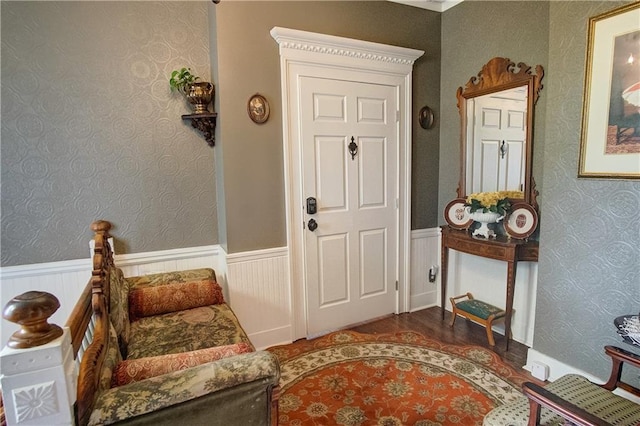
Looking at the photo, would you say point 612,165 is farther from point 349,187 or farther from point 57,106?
point 57,106

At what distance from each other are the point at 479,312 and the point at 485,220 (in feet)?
2.48

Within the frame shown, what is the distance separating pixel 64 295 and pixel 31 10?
6.17 ft

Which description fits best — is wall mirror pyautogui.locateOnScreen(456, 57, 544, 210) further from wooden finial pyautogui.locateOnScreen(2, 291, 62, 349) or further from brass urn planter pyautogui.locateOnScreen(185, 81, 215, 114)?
wooden finial pyautogui.locateOnScreen(2, 291, 62, 349)

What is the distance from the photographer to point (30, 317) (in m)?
0.82

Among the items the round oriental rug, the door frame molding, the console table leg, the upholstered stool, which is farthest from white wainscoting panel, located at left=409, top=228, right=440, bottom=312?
the console table leg

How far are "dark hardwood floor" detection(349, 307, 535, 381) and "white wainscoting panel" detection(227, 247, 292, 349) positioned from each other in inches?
27.7

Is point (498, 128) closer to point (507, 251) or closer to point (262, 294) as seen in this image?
point (507, 251)

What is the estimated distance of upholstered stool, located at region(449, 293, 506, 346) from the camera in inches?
107

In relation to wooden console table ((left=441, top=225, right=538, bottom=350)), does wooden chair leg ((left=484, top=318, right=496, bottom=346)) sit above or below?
below

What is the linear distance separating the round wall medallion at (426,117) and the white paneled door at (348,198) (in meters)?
0.31

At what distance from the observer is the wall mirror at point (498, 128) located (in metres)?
2.60

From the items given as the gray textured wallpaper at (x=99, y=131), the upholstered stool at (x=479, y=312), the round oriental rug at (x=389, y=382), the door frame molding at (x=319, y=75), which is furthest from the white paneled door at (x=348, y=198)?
the gray textured wallpaper at (x=99, y=131)

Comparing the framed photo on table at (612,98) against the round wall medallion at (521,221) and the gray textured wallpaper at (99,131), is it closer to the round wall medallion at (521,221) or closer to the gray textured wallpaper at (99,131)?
the round wall medallion at (521,221)

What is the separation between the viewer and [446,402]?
206 cm
